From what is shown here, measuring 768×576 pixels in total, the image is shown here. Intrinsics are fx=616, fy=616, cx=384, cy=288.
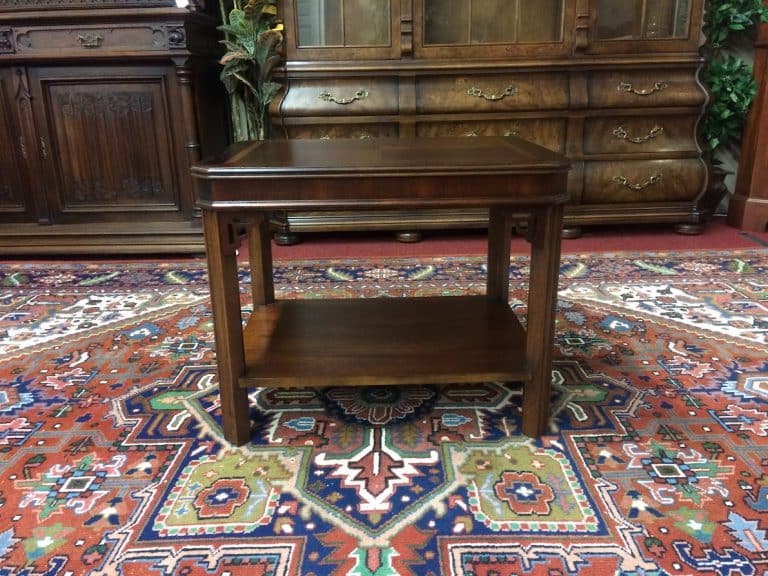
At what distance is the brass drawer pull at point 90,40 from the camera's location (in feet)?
9.19

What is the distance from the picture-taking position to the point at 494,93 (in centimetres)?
311

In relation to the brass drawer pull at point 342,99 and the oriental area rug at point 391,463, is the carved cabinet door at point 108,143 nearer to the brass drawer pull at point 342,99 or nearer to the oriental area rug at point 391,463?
the brass drawer pull at point 342,99

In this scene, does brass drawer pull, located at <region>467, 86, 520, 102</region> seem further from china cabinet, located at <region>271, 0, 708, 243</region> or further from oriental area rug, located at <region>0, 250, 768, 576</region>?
oriental area rug, located at <region>0, 250, 768, 576</region>

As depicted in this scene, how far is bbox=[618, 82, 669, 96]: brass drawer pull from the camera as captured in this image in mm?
3098

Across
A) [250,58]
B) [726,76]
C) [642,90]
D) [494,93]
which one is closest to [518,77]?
[494,93]

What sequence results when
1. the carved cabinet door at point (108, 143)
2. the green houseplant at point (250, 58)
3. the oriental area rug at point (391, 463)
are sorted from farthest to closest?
1. the green houseplant at point (250, 58)
2. the carved cabinet door at point (108, 143)
3. the oriental area rug at point (391, 463)

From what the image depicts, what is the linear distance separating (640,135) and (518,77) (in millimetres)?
706

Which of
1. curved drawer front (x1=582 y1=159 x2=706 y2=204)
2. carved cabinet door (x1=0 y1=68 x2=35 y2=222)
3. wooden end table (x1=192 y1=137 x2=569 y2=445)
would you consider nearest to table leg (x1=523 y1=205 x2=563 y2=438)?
wooden end table (x1=192 y1=137 x2=569 y2=445)

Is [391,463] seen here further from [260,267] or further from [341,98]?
[341,98]

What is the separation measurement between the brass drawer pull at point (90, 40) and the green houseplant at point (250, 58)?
1.81 feet

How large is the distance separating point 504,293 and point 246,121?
80.3 inches

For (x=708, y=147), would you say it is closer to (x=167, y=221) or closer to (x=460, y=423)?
(x=460, y=423)

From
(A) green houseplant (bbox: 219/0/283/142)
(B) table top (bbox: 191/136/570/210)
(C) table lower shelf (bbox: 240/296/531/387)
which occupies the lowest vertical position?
(C) table lower shelf (bbox: 240/296/531/387)

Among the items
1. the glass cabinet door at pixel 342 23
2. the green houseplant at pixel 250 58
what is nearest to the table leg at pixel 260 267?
the green houseplant at pixel 250 58
